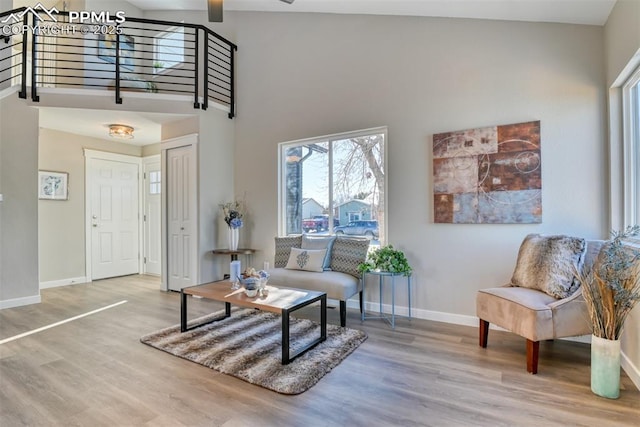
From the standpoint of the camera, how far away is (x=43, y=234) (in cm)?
500

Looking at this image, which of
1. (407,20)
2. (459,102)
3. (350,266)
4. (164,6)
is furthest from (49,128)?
(459,102)

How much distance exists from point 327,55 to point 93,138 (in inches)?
170

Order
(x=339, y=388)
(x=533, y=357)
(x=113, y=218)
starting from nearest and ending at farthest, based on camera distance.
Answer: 1. (x=339, y=388)
2. (x=533, y=357)
3. (x=113, y=218)

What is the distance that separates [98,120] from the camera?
15.3 ft

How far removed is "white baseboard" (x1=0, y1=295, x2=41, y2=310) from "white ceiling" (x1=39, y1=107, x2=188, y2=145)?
2.44 meters

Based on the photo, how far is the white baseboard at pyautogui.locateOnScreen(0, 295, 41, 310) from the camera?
3.95 meters

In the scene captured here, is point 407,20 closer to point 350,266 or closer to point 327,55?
point 327,55

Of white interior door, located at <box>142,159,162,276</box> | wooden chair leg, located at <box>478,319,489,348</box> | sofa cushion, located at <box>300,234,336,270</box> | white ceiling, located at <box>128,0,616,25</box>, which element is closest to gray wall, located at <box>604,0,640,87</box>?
white ceiling, located at <box>128,0,616,25</box>

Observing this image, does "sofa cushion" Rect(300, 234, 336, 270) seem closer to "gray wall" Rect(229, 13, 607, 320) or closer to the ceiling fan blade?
"gray wall" Rect(229, 13, 607, 320)

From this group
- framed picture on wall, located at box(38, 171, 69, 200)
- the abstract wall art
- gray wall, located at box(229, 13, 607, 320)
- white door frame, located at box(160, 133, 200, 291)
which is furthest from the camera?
framed picture on wall, located at box(38, 171, 69, 200)

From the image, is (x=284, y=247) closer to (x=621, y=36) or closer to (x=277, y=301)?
(x=277, y=301)

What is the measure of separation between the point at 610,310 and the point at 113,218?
22.1ft

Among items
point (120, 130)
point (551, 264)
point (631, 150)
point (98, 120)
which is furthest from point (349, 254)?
point (98, 120)

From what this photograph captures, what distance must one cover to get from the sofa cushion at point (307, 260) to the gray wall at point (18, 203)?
336cm
